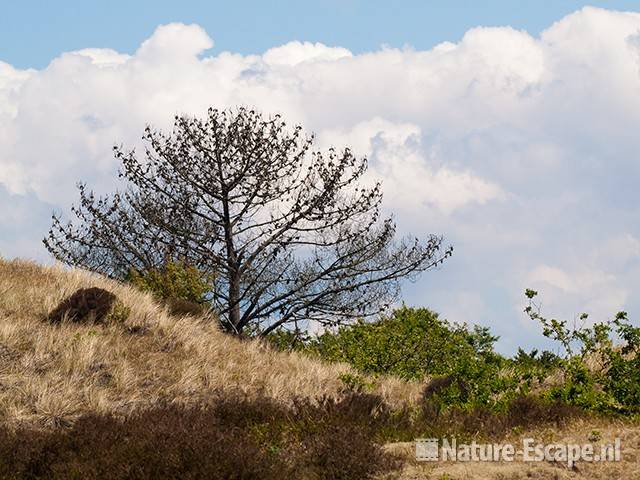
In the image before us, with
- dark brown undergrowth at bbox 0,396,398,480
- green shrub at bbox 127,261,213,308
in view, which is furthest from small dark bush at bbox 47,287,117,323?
dark brown undergrowth at bbox 0,396,398,480

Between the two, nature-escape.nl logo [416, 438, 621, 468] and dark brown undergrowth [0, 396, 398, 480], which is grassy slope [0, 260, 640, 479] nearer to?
nature-escape.nl logo [416, 438, 621, 468]

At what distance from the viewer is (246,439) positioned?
384 inches

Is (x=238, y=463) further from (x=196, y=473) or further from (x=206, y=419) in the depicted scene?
(x=206, y=419)

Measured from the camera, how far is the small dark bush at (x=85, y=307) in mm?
16172

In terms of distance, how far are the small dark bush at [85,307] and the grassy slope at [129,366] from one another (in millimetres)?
290

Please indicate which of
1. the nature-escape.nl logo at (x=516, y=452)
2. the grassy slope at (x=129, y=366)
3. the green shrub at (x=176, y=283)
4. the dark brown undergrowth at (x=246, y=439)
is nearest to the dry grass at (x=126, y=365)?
the grassy slope at (x=129, y=366)

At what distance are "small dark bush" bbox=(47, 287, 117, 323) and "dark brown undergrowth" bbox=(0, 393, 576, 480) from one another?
192 inches

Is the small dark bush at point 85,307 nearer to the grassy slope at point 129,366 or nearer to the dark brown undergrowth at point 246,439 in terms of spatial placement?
the grassy slope at point 129,366

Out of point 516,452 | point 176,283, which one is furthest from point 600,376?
point 176,283

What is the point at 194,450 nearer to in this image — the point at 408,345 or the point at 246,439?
the point at 246,439

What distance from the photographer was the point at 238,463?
26.3 ft

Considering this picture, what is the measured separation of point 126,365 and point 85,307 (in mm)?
2545

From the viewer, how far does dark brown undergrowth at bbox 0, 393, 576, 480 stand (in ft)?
26.9

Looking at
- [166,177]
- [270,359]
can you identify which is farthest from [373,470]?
[166,177]
